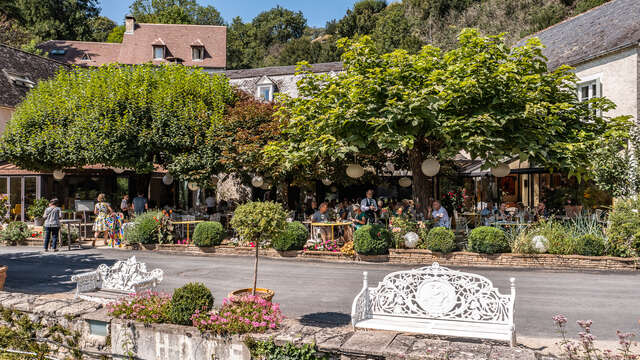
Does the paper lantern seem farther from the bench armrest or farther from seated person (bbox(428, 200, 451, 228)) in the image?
the bench armrest

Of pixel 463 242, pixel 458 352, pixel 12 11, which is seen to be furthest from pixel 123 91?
pixel 12 11

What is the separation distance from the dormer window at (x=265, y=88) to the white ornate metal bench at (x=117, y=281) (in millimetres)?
21146

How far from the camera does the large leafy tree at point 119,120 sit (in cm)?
1772

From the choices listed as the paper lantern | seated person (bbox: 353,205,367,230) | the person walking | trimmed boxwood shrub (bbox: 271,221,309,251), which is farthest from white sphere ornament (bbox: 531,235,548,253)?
the person walking

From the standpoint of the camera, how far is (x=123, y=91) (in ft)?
60.5

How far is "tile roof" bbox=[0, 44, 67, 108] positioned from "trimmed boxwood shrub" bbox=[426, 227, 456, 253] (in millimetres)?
23398

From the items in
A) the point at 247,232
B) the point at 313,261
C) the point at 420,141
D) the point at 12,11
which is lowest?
the point at 313,261

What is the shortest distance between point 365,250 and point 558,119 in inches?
246

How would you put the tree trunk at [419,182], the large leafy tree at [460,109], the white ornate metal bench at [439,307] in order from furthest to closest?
the tree trunk at [419,182]
the large leafy tree at [460,109]
the white ornate metal bench at [439,307]

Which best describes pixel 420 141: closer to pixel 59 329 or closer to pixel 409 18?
pixel 59 329

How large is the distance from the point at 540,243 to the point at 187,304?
918 centimetres

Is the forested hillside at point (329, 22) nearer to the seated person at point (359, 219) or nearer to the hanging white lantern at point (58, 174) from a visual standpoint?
the hanging white lantern at point (58, 174)

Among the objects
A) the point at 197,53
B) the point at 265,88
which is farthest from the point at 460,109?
the point at 197,53

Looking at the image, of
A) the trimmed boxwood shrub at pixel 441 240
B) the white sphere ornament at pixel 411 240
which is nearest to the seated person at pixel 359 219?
the white sphere ornament at pixel 411 240
